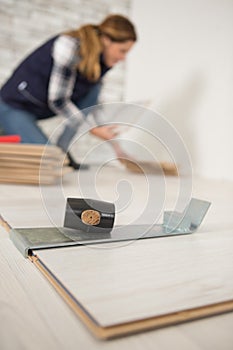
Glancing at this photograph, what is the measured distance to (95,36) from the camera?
161 centimetres

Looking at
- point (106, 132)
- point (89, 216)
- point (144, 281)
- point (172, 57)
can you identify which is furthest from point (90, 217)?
point (172, 57)

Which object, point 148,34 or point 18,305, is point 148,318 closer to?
point 18,305

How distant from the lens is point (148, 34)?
89.0 inches

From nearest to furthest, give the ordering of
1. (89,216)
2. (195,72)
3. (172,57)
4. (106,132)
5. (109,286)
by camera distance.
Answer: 1. (109,286)
2. (89,216)
3. (106,132)
4. (195,72)
5. (172,57)

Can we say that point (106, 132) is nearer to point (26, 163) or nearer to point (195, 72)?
point (26, 163)

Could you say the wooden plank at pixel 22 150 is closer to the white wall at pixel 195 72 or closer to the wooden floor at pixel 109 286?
the wooden floor at pixel 109 286

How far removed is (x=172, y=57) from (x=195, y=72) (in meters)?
0.23

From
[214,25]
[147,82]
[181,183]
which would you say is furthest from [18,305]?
[147,82]

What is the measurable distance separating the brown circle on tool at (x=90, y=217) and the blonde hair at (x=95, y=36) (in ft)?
A: 3.92

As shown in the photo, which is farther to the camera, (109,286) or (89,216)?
(89,216)

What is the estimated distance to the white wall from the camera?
1672 mm

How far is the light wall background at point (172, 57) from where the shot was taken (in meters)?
1.69

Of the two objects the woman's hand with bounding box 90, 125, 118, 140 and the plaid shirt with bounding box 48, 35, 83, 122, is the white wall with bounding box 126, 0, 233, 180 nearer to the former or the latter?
the plaid shirt with bounding box 48, 35, 83, 122

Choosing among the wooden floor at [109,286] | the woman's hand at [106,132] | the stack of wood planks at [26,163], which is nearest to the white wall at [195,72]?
the woman's hand at [106,132]
